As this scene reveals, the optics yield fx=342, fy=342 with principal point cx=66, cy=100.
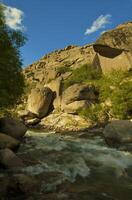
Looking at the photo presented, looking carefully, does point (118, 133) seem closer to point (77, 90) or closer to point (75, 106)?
point (75, 106)

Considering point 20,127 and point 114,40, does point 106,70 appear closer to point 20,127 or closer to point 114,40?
point 114,40

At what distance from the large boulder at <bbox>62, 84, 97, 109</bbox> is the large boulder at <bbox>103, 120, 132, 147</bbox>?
1859 centimetres

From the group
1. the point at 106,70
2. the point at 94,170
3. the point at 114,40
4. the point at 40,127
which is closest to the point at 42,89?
the point at 40,127

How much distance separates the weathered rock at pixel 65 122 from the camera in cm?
4081

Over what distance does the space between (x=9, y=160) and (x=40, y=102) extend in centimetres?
3014

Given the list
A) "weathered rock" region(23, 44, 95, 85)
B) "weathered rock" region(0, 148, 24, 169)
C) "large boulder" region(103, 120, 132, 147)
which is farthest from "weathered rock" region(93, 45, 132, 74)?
"weathered rock" region(23, 44, 95, 85)

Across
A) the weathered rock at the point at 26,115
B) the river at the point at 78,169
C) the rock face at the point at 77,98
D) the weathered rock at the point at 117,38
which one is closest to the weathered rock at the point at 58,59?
the weathered rock at the point at 117,38

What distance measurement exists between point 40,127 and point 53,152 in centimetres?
1949

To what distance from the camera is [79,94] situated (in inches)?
1839

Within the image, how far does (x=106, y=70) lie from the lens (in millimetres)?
61062

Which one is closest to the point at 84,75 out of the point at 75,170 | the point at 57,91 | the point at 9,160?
the point at 57,91

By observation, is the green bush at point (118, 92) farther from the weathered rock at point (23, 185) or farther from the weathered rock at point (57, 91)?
the weathered rock at point (23, 185)

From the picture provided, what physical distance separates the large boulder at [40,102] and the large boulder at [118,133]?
20.6 meters

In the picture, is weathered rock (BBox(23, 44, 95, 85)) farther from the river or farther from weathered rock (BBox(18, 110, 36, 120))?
the river
